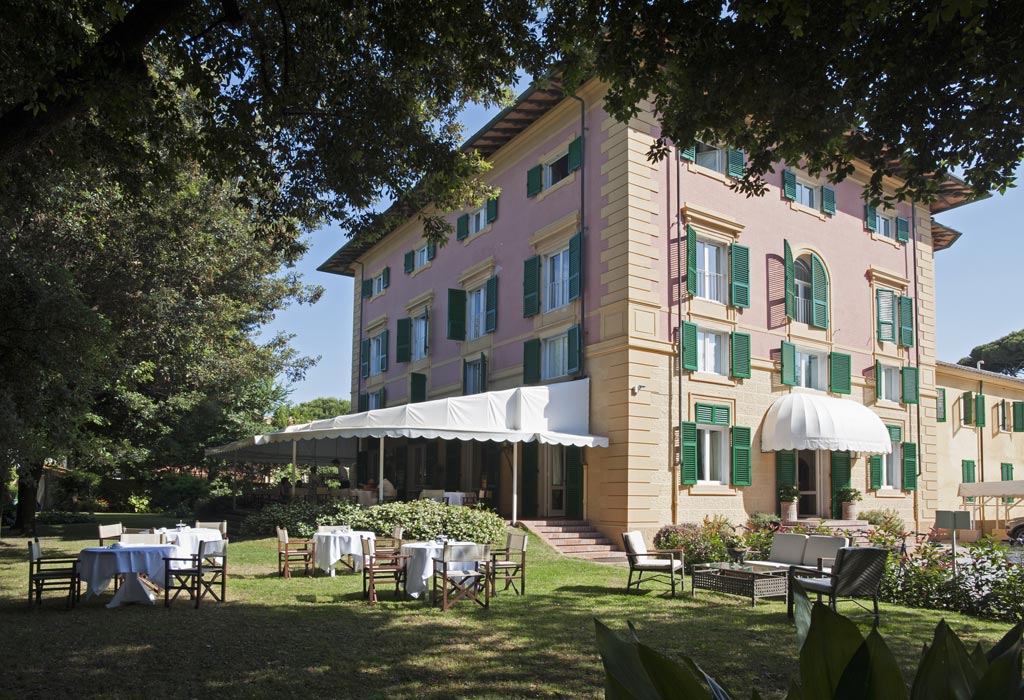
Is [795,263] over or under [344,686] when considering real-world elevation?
over

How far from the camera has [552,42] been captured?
8.22 meters

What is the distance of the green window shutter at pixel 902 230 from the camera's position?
71.5ft

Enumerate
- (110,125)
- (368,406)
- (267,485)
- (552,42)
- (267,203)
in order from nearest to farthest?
(110,125), (552,42), (267,203), (267,485), (368,406)

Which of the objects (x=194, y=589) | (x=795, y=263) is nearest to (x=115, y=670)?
(x=194, y=589)

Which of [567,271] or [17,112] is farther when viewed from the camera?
[567,271]

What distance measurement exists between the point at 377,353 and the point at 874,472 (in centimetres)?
1621

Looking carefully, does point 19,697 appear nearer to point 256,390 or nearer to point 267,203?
point 267,203

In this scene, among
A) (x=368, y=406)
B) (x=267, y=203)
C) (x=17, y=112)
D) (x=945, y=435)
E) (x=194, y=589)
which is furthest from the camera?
(x=368, y=406)

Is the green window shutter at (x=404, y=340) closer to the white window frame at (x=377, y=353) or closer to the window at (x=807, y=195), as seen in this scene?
the white window frame at (x=377, y=353)

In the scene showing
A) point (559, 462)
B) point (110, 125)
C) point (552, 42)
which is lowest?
point (559, 462)

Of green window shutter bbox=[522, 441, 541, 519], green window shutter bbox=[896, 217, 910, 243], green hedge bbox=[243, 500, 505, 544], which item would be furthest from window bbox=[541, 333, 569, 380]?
green window shutter bbox=[896, 217, 910, 243]

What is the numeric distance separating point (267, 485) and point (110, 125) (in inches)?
813

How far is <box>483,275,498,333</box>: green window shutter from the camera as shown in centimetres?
2061

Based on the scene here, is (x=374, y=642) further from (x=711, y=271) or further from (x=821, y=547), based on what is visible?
(x=711, y=271)
